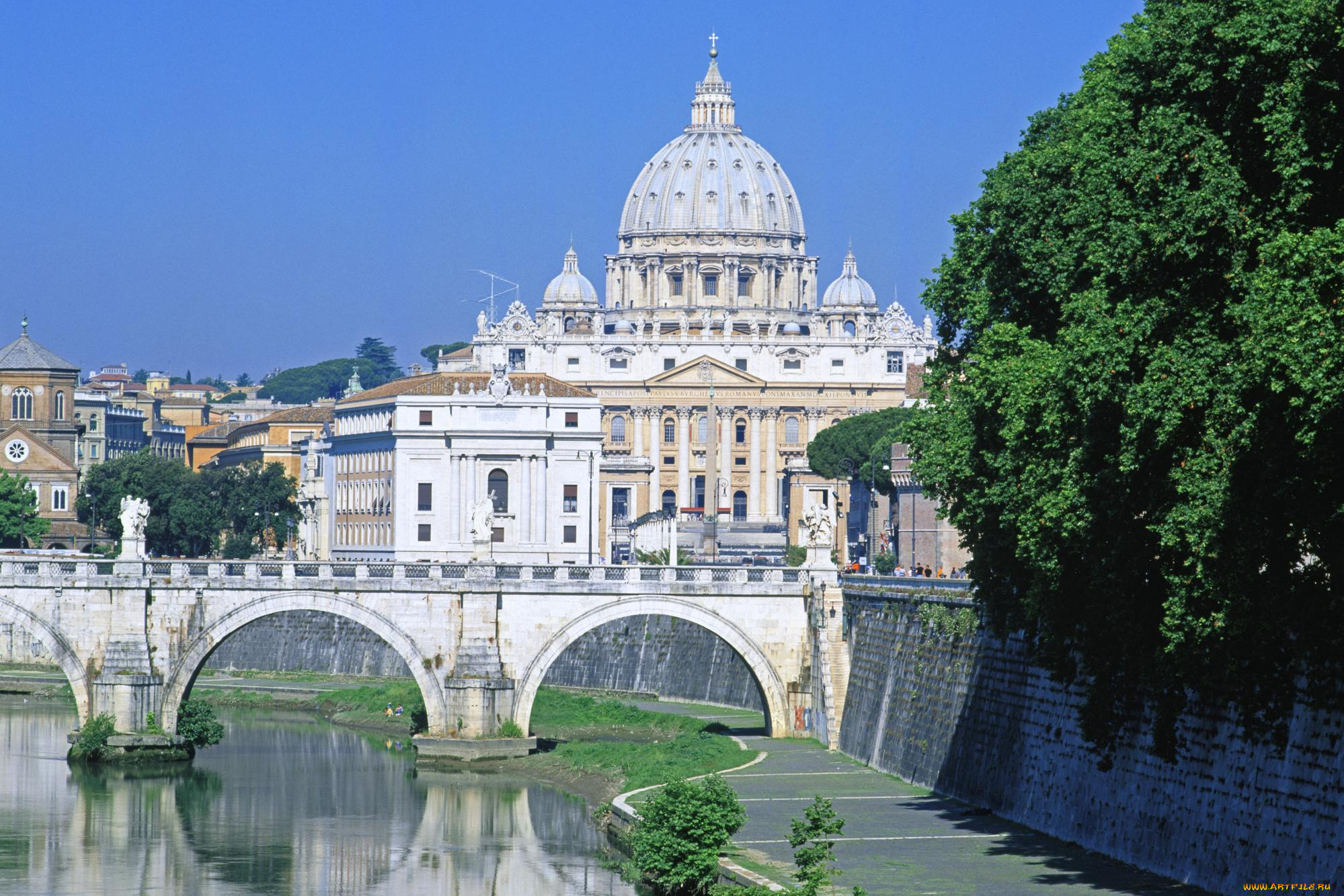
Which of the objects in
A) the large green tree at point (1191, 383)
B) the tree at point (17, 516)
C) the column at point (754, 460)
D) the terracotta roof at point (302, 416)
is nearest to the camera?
the large green tree at point (1191, 383)

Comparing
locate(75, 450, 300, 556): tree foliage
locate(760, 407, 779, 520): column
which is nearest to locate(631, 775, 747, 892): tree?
locate(75, 450, 300, 556): tree foliage

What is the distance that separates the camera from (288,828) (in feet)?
156

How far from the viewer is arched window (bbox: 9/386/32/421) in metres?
144

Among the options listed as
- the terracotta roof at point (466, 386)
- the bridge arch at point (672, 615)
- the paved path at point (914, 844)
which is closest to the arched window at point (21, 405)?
the terracotta roof at point (466, 386)

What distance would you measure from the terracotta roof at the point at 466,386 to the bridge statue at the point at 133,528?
5934 cm

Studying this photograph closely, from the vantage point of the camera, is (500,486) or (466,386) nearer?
(500,486)

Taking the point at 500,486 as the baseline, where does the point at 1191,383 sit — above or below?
below

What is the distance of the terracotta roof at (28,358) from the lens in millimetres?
144125

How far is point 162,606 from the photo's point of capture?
56.1m

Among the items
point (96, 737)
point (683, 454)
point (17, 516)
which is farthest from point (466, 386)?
point (96, 737)

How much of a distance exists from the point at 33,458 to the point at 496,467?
31.8 meters

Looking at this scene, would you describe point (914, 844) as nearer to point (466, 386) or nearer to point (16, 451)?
point (466, 386)

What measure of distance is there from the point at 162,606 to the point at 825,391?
419 feet

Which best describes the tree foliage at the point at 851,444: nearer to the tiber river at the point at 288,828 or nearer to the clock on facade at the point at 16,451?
the clock on facade at the point at 16,451
